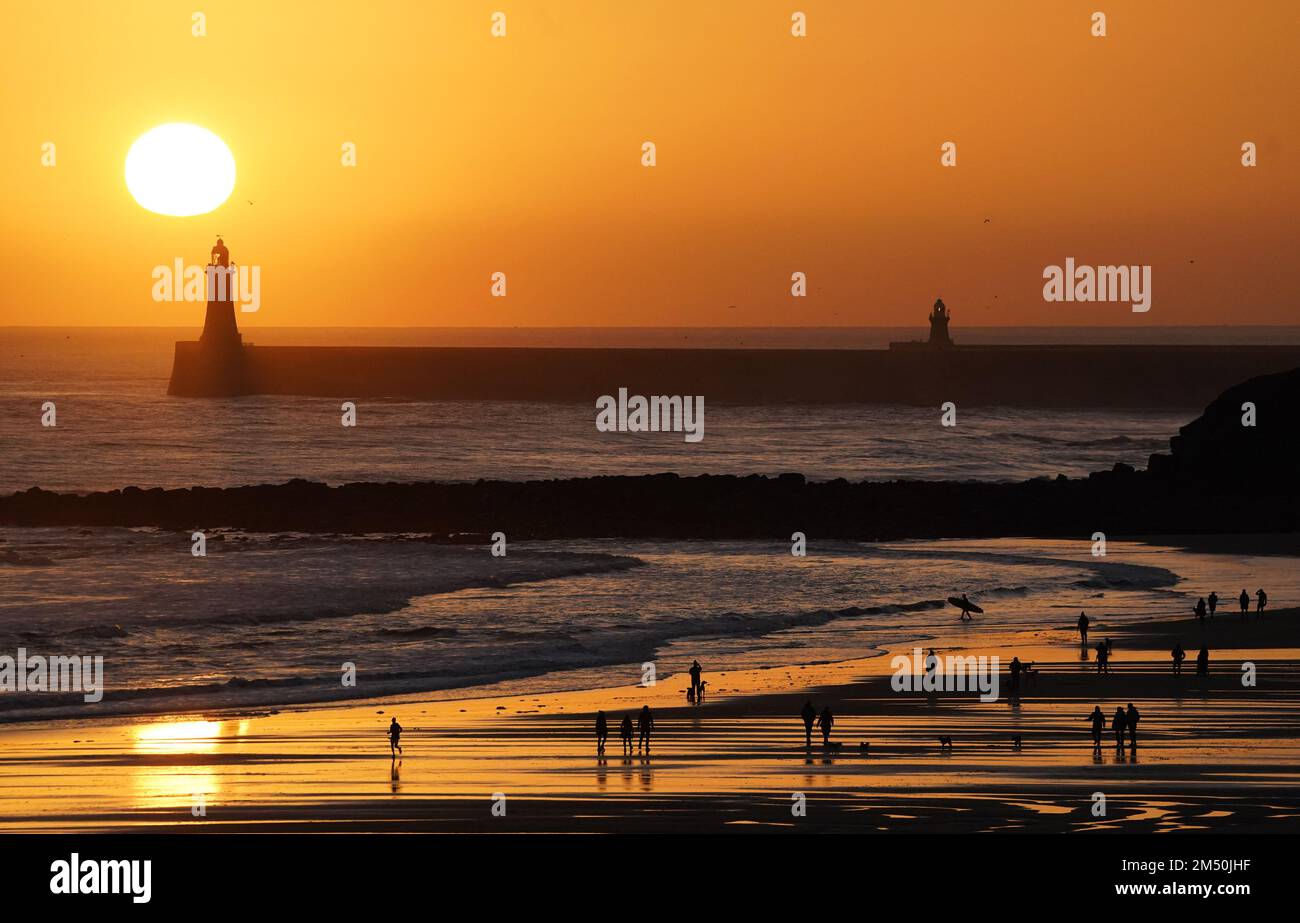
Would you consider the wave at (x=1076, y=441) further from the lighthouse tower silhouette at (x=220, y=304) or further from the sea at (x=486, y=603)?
the lighthouse tower silhouette at (x=220, y=304)

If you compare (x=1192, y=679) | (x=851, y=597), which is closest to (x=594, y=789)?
(x=1192, y=679)

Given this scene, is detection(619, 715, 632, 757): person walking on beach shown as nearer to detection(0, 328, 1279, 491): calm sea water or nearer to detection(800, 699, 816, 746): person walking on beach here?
detection(800, 699, 816, 746): person walking on beach

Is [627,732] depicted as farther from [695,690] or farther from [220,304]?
[220,304]

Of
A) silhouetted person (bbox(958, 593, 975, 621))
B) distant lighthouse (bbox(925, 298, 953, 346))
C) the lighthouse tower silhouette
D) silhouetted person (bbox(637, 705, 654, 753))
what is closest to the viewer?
silhouetted person (bbox(637, 705, 654, 753))

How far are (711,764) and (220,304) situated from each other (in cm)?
10015

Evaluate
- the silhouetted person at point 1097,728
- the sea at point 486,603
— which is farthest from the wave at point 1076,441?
the silhouetted person at point 1097,728

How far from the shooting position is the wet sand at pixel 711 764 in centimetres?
1370

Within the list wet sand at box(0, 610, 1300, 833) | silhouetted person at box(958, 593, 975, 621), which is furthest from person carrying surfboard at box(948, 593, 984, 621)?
wet sand at box(0, 610, 1300, 833)

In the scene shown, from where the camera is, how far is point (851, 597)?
30.6 meters

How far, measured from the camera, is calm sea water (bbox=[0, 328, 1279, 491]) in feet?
235

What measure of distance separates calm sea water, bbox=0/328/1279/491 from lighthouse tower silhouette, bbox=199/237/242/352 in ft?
13.5

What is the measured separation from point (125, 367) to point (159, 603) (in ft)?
527

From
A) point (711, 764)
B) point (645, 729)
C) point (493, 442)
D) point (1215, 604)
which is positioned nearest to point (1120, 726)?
point (711, 764)

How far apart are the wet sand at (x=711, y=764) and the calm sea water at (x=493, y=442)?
47603 mm
